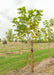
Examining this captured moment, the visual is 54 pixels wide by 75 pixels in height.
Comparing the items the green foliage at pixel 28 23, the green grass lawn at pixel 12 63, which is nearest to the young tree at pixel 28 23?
the green foliage at pixel 28 23

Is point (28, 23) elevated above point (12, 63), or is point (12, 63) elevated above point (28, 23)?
point (28, 23)

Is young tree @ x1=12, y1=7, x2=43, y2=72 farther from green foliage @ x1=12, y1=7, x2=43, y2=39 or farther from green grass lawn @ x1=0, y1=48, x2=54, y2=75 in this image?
green grass lawn @ x1=0, y1=48, x2=54, y2=75

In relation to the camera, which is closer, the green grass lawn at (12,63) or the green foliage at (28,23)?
the green foliage at (28,23)

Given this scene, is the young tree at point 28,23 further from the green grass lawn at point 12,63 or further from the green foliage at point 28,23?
the green grass lawn at point 12,63

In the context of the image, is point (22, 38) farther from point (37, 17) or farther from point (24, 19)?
point (37, 17)

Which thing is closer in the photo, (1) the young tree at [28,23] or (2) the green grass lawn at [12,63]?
(1) the young tree at [28,23]

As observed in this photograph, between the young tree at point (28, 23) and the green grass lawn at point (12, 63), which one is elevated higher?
the young tree at point (28, 23)

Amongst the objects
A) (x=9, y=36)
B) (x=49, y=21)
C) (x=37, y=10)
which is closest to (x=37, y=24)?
(x=37, y=10)

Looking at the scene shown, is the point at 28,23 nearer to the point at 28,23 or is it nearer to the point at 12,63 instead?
the point at 28,23

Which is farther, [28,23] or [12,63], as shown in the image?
[12,63]

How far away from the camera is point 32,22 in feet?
20.2

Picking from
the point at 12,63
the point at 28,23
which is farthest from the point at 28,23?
the point at 12,63

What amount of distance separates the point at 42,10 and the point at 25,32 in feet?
6.68

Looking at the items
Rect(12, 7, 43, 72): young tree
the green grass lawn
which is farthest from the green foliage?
the green grass lawn
